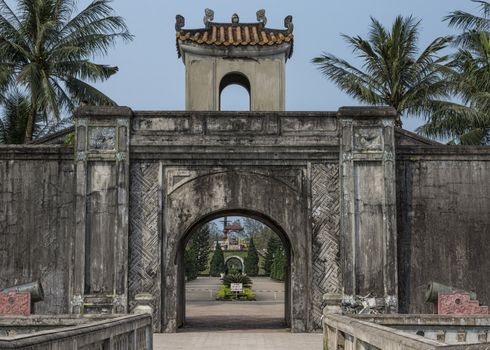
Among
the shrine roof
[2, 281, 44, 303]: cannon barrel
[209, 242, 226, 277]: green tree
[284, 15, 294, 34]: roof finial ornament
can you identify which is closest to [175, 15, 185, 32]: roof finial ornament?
the shrine roof

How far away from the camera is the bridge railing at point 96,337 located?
22.3 feet

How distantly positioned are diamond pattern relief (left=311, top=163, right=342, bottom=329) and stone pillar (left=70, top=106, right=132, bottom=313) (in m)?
4.35

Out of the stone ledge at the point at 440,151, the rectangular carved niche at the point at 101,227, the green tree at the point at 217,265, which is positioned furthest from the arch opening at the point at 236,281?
the stone ledge at the point at 440,151

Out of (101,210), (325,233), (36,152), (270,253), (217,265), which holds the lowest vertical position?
(217,265)

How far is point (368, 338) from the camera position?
963 centimetres

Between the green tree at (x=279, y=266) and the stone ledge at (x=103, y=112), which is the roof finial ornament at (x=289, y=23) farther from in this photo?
the green tree at (x=279, y=266)

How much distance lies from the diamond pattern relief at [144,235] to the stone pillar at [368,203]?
431 cm

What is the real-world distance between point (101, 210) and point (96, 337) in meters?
8.60

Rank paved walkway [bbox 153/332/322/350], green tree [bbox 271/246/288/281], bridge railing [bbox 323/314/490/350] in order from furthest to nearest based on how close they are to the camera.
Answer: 1. green tree [bbox 271/246/288/281]
2. paved walkway [bbox 153/332/322/350]
3. bridge railing [bbox 323/314/490/350]

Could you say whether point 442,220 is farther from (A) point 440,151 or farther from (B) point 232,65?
(B) point 232,65

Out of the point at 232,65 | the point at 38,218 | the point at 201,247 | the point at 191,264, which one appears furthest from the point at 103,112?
the point at 201,247

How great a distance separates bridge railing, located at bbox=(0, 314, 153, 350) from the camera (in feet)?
22.3

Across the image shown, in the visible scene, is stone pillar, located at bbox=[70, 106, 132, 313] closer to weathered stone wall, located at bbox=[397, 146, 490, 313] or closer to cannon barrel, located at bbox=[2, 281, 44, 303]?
cannon barrel, located at bbox=[2, 281, 44, 303]

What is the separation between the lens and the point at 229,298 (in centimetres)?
3647
